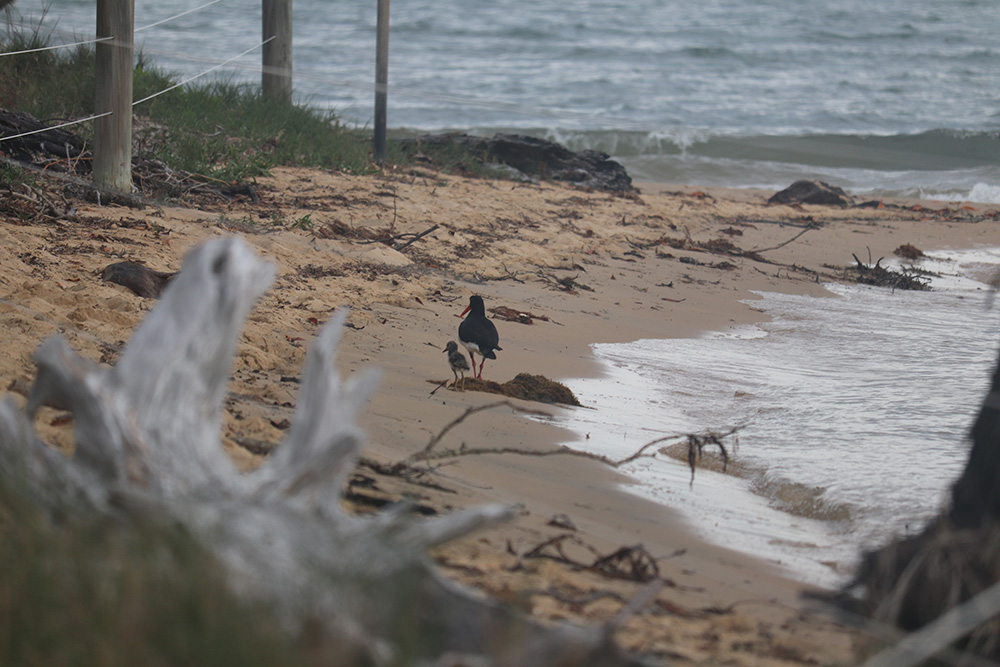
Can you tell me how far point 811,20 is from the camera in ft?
103

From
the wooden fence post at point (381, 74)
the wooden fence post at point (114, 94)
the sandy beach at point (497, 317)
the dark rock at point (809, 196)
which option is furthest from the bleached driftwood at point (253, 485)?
the dark rock at point (809, 196)

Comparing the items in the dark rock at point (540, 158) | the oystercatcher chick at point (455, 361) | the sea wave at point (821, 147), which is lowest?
the oystercatcher chick at point (455, 361)

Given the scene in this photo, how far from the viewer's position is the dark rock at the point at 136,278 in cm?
447

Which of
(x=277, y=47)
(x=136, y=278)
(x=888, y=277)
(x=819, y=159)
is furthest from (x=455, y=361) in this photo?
(x=819, y=159)

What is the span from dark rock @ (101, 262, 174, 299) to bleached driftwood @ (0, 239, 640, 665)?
2.60 metres

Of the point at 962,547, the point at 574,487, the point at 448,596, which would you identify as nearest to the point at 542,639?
the point at 448,596

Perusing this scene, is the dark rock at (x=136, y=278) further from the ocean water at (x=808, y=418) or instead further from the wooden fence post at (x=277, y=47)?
the wooden fence post at (x=277, y=47)

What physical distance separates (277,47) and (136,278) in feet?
20.8

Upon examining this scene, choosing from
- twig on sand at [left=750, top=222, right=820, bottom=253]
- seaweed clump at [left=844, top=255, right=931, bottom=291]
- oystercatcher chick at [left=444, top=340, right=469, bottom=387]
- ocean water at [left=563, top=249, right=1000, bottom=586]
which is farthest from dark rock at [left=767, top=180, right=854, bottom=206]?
oystercatcher chick at [left=444, top=340, right=469, bottom=387]

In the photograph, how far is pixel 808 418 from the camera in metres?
4.43

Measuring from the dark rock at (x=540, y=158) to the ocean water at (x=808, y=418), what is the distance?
5.32m

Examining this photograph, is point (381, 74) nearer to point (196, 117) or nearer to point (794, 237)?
point (196, 117)

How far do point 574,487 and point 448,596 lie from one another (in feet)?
5.34

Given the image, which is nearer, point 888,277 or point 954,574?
point 954,574
